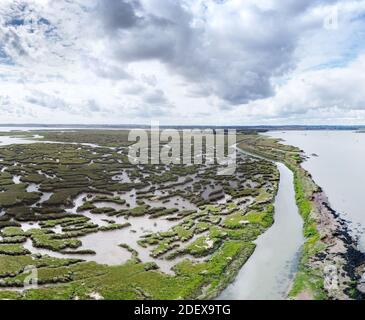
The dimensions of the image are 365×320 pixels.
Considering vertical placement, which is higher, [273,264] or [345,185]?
[345,185]

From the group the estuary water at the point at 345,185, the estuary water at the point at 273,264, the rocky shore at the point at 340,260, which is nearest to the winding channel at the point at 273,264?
the estuary water at the point at 273,264

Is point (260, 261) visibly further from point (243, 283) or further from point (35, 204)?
point (35, 204)

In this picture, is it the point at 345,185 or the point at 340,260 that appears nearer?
the point at 340,260

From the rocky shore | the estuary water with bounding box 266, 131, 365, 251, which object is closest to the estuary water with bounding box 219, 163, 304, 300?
the rocky shore

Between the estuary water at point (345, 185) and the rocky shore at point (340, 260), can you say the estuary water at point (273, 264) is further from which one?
the estuary water at point (345, 185)

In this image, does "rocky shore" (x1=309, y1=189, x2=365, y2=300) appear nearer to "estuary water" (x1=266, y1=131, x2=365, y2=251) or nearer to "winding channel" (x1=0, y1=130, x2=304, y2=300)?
"estuary water" (x1=266, y1=131, x2=365, y2=251)

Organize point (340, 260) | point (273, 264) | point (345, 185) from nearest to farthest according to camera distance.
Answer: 1. point (340, 260)
2. point (273, 264)
3. point (345, 185)

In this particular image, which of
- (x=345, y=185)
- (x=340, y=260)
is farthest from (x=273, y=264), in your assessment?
(x=345, y=185)

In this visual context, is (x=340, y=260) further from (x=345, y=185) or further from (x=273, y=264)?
(x=345, y=185)
